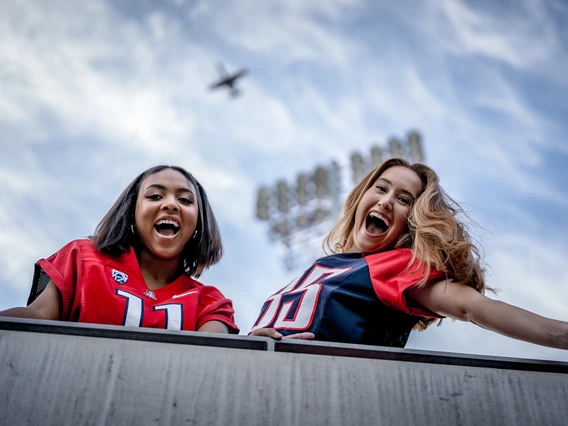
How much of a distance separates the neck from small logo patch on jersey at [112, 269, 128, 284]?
0.12m

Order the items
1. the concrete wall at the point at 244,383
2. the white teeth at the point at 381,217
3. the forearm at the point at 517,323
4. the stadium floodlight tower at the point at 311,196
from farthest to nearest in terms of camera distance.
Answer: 1. the stadium floodlight tower at the point at 311,196
2. the white teeth at the point at 381,217
3. the forearm at the point at 517,323
4. the concrete wall at the point at 244,383

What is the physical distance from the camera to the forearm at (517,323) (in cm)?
152

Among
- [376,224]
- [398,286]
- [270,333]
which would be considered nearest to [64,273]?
[270,333]

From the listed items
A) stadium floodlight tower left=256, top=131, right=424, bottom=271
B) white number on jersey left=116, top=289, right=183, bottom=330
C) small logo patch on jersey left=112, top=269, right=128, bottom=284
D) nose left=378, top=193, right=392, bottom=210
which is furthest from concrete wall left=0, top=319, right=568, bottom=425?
stadium floodlight tower left=256, top=131, right=424, bottom=271

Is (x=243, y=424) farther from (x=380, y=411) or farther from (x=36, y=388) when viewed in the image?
(x=36, y=388)

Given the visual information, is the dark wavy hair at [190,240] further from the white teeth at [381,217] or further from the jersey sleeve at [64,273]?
the white teeth at [381,217]

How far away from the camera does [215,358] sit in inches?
51.9

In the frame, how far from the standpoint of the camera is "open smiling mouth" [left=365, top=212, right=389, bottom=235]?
2391 millimetres

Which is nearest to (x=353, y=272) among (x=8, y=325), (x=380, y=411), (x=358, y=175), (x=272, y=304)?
(x=272, y=304)

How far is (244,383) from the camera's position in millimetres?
1295

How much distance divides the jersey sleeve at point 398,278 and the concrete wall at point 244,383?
520 millimetres

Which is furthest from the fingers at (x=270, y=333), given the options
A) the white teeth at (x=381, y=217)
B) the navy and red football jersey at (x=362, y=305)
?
the white teeth at (x=381, y=217)

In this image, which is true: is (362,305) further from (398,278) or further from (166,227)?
(166,227)

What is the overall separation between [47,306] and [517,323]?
1.30m
